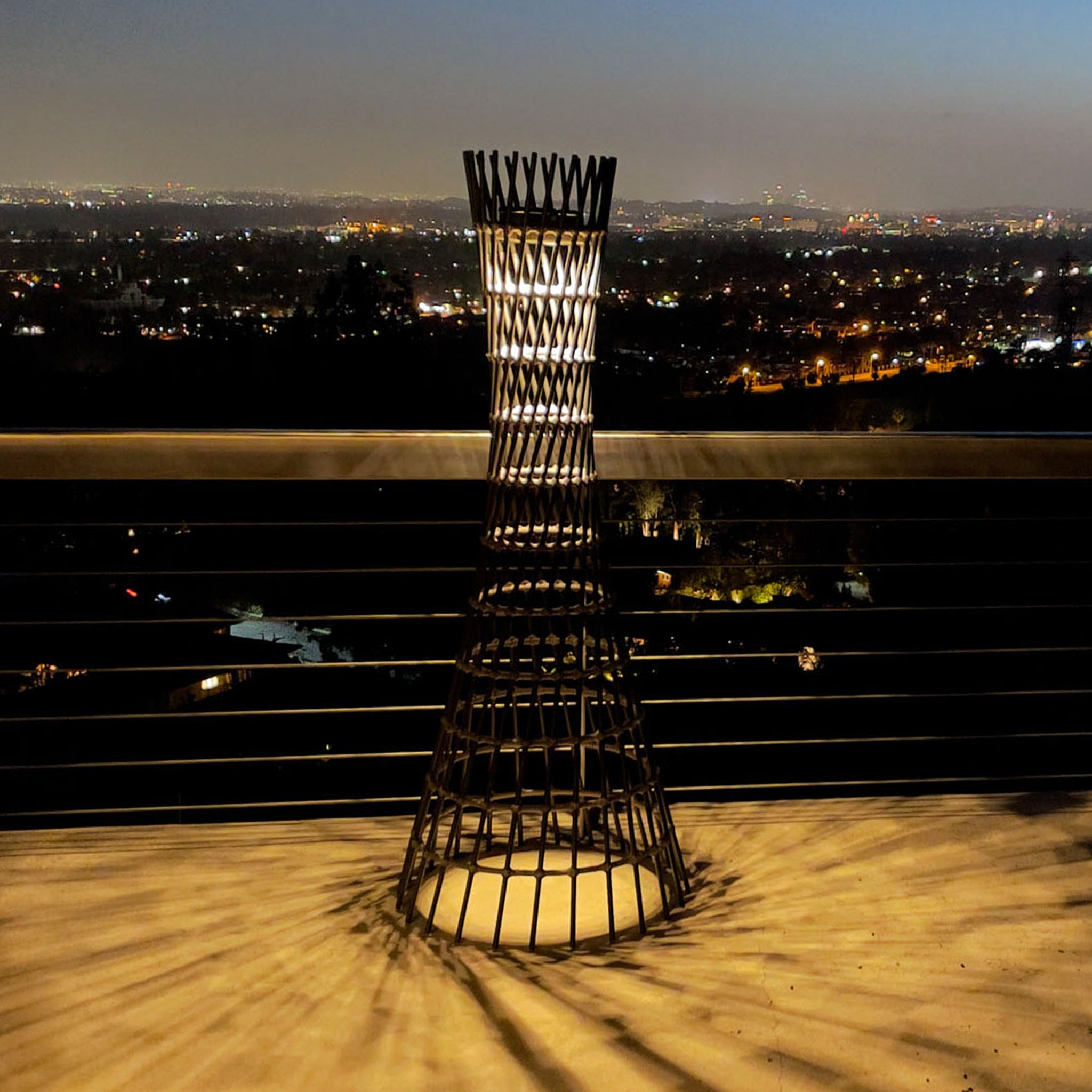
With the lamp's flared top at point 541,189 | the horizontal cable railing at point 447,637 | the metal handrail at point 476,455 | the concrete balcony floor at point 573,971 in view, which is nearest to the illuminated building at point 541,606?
the lamp's flared top at point 541,189

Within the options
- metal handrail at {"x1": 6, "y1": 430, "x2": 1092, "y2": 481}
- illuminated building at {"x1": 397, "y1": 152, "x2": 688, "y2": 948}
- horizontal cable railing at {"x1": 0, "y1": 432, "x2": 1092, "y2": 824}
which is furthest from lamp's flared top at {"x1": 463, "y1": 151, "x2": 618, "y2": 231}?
horizontal cable railing at {"x1": 0, "y1": 432, "x2": 1092, "y2": 824}

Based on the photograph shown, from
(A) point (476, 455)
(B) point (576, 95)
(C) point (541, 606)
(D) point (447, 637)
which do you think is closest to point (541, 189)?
(A) point (476, 455)

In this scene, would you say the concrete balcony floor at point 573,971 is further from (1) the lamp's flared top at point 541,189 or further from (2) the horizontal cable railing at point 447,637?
(2) the horizontal cable railing at point 447,637

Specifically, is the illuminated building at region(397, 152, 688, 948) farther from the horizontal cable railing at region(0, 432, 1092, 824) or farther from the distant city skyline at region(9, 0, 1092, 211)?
the horizontal cable railing at region(0, 432, 1092, 824)

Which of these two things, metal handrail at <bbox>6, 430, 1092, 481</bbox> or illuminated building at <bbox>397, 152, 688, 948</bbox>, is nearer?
illuminated building at <bbox>397, 152, 688, 948</bbox>

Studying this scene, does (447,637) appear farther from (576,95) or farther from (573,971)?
(573,971)

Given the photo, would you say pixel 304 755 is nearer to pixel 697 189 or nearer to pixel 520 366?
pixel 520 366
